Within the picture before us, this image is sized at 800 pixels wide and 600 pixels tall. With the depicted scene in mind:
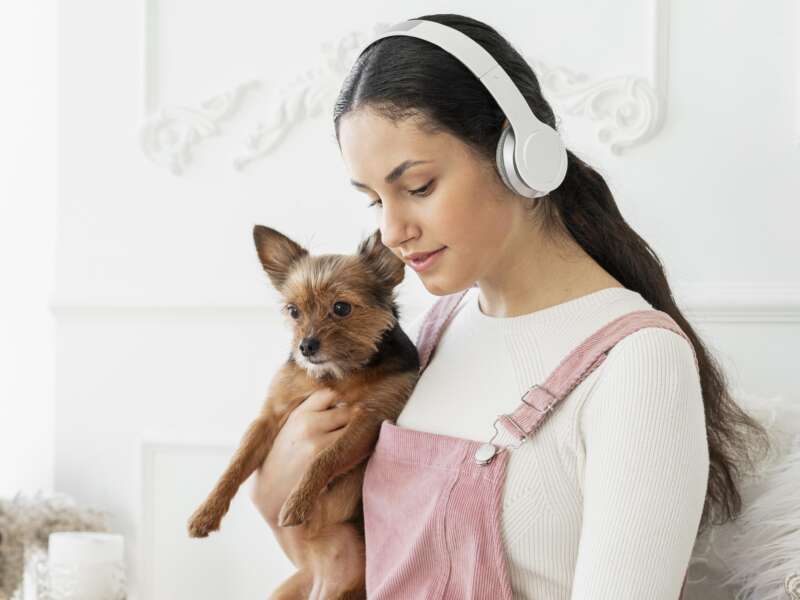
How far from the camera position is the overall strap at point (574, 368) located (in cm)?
124

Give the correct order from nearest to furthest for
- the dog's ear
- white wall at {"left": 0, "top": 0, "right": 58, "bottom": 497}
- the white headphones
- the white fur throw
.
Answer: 1. the white headphones
2. the dog's ear
3. the white fur throw
4. white wall at {"left": 0, "top": 0, "right": 58, "bottom": 497}

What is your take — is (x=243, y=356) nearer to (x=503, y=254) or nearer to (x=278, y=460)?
(x=278, y=460)

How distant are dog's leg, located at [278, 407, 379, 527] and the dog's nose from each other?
13 cm

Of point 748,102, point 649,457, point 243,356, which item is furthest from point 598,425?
point 243,356

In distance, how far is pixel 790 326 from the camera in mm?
2055

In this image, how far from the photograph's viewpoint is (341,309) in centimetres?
155

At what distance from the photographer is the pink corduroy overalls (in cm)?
127

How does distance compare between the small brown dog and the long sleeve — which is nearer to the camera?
the long sleeve

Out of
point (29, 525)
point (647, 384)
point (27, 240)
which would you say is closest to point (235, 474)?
point (647, 384)

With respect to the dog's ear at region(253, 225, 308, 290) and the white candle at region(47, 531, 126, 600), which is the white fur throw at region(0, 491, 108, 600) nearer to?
the white candle at region(47, 531, 126, 600)

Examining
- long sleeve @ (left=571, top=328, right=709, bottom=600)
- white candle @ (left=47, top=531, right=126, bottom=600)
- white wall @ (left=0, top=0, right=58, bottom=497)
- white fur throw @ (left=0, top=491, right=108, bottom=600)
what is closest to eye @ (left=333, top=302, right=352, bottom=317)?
long sleeve @ (left=571, top=328, right=709, bottom=600)

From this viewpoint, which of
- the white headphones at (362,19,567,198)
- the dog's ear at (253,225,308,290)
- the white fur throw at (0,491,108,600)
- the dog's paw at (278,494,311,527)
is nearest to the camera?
the white headphones at (362,19,567,198)

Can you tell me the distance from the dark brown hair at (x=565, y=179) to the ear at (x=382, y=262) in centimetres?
28

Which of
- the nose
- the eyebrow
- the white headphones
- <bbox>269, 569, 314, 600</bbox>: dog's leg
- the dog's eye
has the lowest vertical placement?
<bbox>269, 569, 314, 600</bbox>: dog's leg
